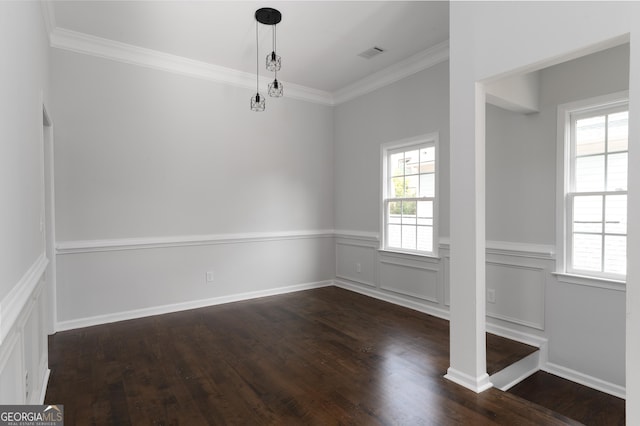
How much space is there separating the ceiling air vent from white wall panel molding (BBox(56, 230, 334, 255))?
2.54 meters

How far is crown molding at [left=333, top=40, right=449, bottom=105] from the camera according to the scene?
3.90m

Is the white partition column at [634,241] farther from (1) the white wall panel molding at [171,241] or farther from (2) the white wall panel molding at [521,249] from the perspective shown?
(1) the white wall panel molding at [171,241]

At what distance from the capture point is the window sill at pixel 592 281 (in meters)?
2.76

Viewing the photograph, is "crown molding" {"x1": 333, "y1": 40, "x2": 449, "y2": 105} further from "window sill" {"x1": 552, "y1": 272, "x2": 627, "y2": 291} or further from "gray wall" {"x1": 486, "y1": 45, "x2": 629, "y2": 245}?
"window sill" {"x1": 552, "y1": 272, "x2": 627, "y2": 291}

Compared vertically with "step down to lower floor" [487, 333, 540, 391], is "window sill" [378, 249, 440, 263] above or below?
above

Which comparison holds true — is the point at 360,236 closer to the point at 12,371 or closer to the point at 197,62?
the point at 197,62

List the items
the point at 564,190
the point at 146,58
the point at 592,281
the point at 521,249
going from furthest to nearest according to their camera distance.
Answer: the point at 146,58, the point at 521,249, the point at 564,190, the point at 592,281

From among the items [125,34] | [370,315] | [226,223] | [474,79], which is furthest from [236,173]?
[474,79]

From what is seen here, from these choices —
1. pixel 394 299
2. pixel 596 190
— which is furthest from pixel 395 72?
pixel 394 299

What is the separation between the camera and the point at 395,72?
444cm

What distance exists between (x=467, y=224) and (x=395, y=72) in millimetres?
2679

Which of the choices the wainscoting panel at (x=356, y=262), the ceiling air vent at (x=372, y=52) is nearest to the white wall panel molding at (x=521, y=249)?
the wainscoting panel at (x=356, y=262)

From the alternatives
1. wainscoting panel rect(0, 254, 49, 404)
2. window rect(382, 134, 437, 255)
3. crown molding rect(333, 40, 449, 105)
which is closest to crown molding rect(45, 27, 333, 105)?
crown molding rect(333, 40, 449, 105)

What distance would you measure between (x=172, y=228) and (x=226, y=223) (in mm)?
667
